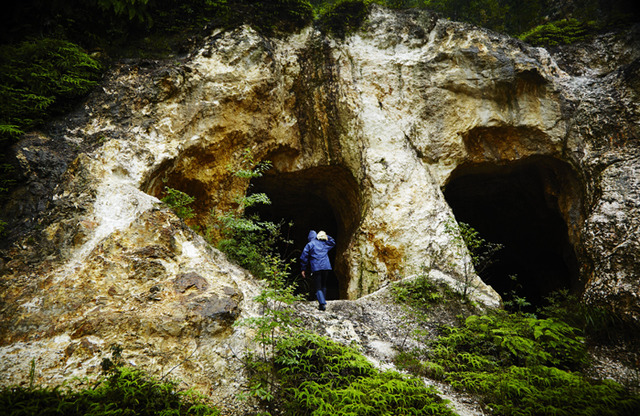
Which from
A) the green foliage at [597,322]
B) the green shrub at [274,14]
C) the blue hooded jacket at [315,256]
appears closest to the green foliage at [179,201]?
the blue hooded jacket at [315,256]

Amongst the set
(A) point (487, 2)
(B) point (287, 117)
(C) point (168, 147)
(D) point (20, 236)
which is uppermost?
(A) point (487, 2)

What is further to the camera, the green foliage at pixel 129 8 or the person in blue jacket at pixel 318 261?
the green foliage at pixel 129 8

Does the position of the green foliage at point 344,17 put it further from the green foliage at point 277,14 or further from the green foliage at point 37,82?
the green foliage at point 37,82

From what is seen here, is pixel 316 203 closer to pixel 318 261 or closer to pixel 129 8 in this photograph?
pixel 318 261

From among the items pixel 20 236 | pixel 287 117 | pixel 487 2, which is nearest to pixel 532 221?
pixel 487 2

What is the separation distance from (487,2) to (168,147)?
1301 cm

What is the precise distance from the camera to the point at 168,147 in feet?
23.3

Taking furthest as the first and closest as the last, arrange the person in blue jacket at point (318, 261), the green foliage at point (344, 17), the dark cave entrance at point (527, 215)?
the dark cave entrance at point (527, 215) → the green foliage at point (344, 17) → the person in blue jacket at point (318, 261)

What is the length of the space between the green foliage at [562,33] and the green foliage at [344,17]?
5071 mm

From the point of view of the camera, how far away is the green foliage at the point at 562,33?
1001 centimetres

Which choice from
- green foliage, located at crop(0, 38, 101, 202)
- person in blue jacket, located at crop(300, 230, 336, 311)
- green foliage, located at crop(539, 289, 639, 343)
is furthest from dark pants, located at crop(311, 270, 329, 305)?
green foliage, located at crop(0, 38, 101, 202)

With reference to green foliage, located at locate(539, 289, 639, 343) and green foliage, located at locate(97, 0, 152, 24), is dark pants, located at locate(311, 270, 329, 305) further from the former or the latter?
green foliage, located at locate(97, 0, 152, 24)

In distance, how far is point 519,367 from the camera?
4.73 metres

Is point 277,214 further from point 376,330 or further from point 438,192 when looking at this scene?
point 376,330
